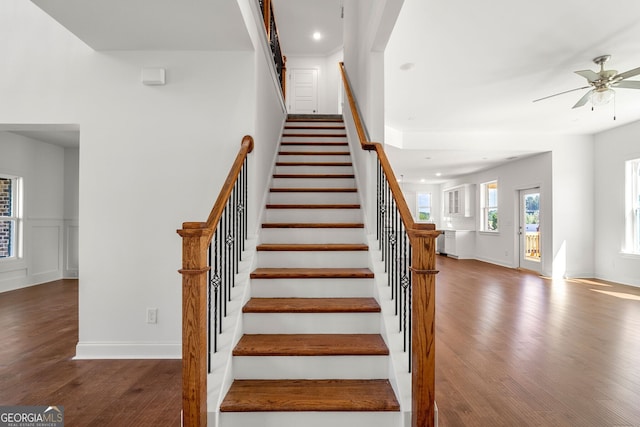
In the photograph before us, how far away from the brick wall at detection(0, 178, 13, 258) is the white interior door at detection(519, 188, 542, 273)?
10.7 m

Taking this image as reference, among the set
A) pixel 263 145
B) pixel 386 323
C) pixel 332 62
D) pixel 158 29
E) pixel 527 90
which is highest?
pixel 332 62

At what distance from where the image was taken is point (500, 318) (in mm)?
4129

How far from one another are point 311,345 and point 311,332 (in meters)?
0.21

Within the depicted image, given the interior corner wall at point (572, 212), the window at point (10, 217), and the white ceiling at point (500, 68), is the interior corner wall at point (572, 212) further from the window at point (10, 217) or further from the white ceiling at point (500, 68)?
the window at point (10, 217)

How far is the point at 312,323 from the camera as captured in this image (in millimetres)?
2336

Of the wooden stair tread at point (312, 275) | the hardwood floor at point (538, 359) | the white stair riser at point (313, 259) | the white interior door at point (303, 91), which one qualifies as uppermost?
the white interior door at point (303, 91)

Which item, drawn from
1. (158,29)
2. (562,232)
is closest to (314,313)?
(158,29)

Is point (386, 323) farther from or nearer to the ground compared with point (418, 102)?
nearer to the ground

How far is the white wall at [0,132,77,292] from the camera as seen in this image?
586 centimetres

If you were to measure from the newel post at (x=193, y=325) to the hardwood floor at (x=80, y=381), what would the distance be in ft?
1.82

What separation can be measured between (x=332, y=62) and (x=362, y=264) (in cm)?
723

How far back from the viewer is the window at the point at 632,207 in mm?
6219

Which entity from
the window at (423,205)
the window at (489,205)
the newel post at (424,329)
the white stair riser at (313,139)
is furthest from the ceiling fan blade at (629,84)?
the window at (423,205)

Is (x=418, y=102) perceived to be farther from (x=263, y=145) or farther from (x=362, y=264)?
(x=362, y=264)
